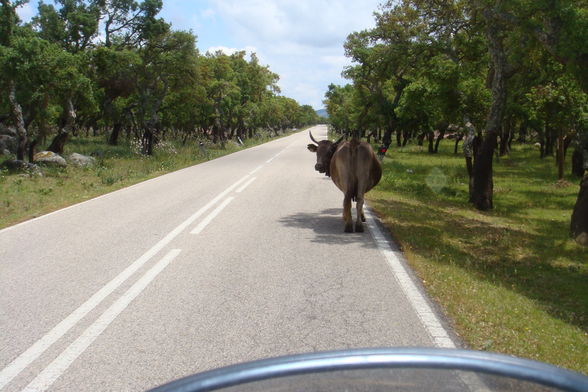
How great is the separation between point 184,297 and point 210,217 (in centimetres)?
526

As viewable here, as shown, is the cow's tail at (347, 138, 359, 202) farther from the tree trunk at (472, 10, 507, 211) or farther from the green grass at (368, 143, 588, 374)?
the tree trunk at (472, 10, 507, 211)

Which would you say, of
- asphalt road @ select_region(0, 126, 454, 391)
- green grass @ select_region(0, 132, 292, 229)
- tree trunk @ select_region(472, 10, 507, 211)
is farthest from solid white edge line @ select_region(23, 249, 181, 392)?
tree trunk @ select_region(472, 10, 507, 211)

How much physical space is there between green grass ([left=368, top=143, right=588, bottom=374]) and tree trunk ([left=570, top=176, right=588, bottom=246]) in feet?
0.77

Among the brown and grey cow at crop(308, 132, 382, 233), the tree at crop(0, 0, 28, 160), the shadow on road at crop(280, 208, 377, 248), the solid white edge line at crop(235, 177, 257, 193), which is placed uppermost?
the tree at crop(0, 0, 28, 160)

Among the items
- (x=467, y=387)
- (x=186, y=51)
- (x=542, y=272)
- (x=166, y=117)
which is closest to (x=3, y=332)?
(x=467, y=387)

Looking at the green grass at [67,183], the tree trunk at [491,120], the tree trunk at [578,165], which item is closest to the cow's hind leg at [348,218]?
the tree trunk at [491,120]

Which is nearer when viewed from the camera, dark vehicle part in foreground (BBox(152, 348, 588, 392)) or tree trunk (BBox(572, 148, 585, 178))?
dark vehicle part in foreground (BBox(152, 348, 588, 392))

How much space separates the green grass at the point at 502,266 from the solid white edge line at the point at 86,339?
→ 3.40 metres

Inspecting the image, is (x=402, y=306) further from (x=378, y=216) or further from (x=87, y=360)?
(x=378, y=216)

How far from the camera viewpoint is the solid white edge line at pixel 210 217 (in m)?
9.49

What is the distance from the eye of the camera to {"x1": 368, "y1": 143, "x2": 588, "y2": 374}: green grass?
470 cm

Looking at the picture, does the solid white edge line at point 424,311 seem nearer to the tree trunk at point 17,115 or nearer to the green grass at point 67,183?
the green grass at point 67,183

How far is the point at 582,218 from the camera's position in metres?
10.8

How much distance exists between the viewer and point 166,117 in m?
49.3
